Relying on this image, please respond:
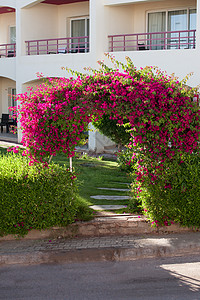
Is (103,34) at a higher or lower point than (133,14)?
lower

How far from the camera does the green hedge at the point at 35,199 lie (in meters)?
7.74

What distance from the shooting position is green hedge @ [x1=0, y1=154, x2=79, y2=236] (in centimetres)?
774

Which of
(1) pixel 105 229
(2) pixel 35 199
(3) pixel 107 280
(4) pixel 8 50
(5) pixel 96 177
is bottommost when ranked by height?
(3) pixel 107 280

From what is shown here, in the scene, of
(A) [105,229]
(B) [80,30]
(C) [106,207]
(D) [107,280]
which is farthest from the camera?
(B) [80,30]

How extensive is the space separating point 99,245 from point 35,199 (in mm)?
1305

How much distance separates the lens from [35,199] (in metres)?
7.78

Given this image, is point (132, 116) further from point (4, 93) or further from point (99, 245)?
point (4, 93)

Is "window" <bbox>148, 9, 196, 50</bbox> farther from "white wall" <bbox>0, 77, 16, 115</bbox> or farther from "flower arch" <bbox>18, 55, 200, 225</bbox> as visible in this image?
"flower arch" <bbox>18, 55, 200, 225</bbox>

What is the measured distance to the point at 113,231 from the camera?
824 cm

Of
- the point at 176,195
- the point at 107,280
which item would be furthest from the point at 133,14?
the point at 107,280

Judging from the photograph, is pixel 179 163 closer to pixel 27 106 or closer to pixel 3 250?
pixel 27 106

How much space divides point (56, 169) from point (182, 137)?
7.36 ft

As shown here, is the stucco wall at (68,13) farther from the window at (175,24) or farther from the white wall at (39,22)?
the window at (175,24)

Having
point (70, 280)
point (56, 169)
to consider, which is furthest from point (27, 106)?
point (70, 280)
